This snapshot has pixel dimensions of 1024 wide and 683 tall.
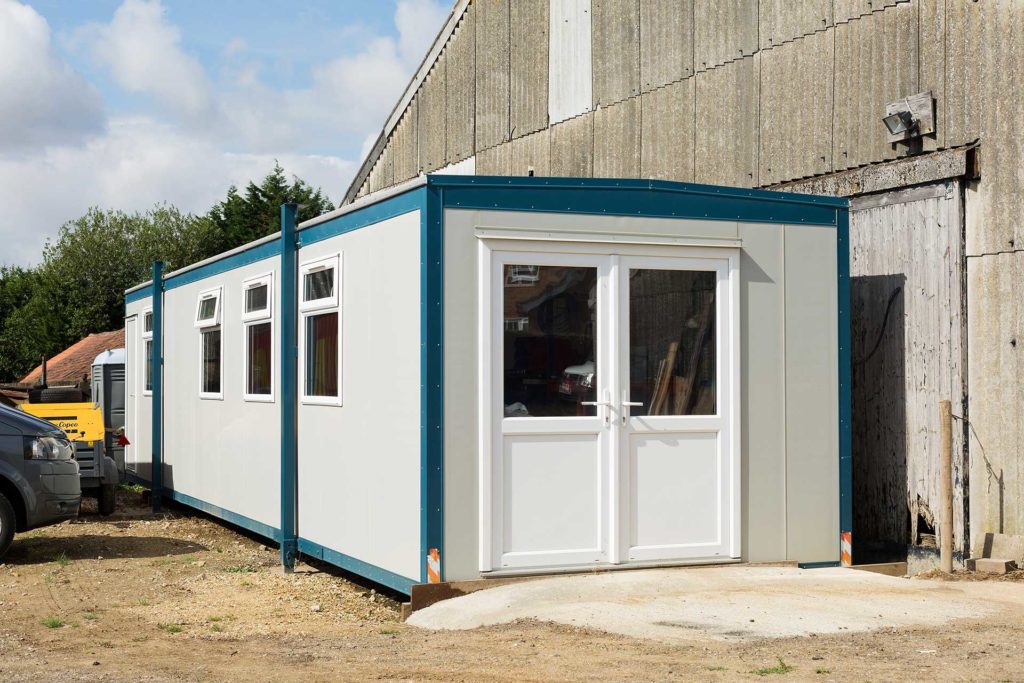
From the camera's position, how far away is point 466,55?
18469mm

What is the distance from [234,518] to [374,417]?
413 centimetres

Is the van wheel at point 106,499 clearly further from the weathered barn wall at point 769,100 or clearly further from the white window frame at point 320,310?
the weathered barn wall at point 769,100

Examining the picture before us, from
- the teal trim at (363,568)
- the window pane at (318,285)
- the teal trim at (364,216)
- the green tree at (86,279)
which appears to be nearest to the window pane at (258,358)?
the window pane at (318,285)

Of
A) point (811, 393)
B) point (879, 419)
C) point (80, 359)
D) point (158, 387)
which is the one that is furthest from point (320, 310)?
point (80, 359)

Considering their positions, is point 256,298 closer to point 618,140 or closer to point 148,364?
point 618,140

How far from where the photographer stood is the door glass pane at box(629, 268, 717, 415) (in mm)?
8805

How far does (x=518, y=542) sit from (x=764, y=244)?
2.87 meters

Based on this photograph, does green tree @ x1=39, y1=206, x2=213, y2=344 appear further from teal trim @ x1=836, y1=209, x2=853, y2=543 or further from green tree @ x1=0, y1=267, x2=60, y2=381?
teal trim @ x1=836, y1=209, x2=853, y2=543

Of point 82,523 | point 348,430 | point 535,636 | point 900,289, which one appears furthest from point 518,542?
point 82,523

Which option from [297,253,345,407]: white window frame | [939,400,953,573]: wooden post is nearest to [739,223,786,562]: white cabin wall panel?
[939,400,953,573]: wooden post

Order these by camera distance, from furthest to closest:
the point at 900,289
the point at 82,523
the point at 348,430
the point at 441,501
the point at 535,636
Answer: the point at 82,523 → the point at 900,289 → the point at 348,430 → the point at 441,501 → the point at 535,636

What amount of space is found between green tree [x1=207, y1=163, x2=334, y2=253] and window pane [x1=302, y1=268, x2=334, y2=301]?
23.6 metres

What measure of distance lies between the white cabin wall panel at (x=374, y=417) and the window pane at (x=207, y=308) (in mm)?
3568

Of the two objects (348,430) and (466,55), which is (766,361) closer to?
(348,430)
